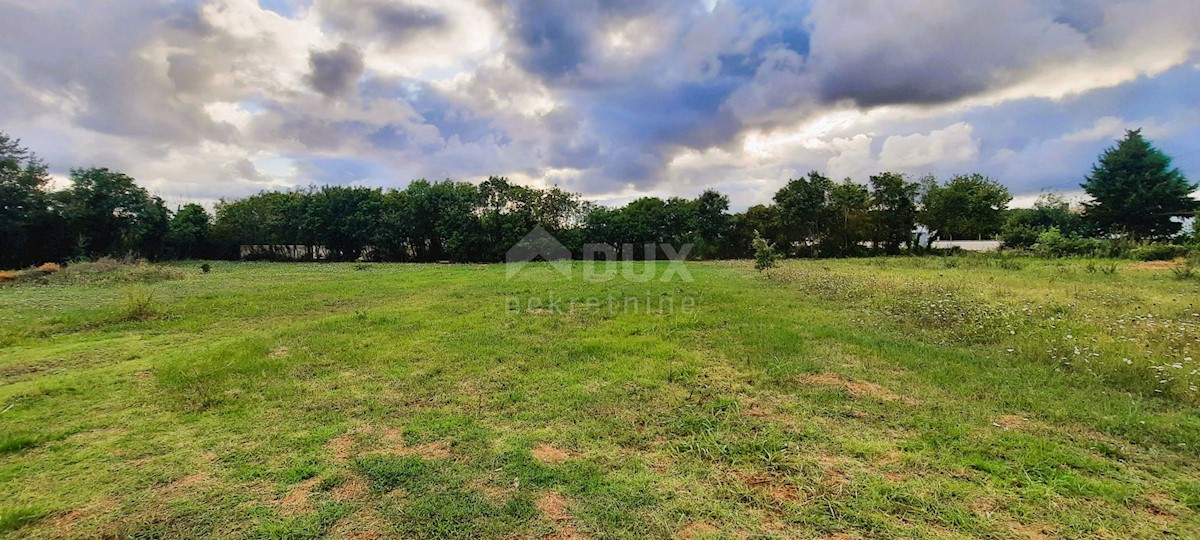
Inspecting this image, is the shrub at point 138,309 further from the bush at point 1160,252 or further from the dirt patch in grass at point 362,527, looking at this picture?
the bush at point 1160,252

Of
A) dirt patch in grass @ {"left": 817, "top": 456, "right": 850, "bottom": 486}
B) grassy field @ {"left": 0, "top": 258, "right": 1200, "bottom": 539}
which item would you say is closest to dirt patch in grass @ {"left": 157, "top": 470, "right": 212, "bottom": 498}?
grassy field @ {"left": 0, "top": 258, "right": 1200, "bottom": 539}

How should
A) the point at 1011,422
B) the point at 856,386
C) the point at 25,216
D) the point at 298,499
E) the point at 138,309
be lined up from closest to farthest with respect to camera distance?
the point at 298,499
the point at 1011,422
the point at 856,386
the point at 138,309
the point at 25,216

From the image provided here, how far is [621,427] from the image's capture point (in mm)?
3809

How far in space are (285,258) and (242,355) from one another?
36.9 m

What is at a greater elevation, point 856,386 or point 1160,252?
point 1160,252

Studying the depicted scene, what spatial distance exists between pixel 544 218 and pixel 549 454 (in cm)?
3260

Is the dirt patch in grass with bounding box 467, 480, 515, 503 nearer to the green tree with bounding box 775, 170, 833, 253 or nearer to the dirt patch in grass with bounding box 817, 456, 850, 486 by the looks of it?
the dirt patch in grass with bounding box 817, 456, 850, 486

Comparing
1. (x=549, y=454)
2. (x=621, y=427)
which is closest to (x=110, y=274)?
(x=549, y=454)

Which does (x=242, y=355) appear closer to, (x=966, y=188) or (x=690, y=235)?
(x=690, y=235)

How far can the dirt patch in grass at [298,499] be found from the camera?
267 centimetres

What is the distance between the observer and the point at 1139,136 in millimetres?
27922

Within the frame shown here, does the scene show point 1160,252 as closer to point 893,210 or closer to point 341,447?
point 893,210

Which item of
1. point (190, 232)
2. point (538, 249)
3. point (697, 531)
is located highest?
point (190, 232)

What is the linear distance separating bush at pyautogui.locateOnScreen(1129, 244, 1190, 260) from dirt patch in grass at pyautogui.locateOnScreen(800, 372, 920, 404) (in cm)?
2367
